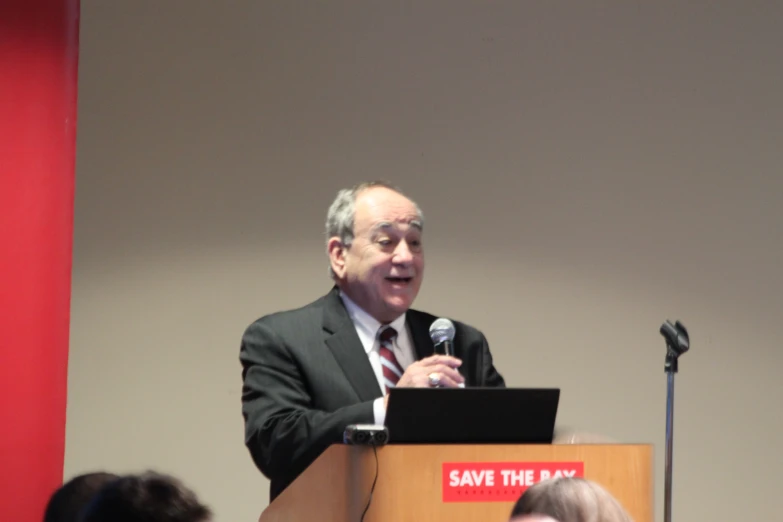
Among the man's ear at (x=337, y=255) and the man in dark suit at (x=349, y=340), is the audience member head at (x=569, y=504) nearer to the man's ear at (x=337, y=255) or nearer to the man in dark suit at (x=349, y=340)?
the man in dark suit at (x=349, y=340)

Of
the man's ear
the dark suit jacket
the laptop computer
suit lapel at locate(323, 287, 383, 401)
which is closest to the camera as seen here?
the laptop computer

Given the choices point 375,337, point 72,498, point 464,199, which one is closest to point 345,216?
point 375,337

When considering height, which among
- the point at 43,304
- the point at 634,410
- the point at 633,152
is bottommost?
the point at 634,410

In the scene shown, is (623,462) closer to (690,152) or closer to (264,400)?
(264,400)

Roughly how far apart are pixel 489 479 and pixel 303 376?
0.80m

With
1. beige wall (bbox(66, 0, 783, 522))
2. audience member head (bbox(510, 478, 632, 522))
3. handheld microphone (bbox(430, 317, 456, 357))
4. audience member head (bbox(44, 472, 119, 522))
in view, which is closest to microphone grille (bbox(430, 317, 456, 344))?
handheld microphone (bbox(430, 317, 456, 357))

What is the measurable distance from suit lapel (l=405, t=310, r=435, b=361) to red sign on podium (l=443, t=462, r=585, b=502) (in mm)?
846

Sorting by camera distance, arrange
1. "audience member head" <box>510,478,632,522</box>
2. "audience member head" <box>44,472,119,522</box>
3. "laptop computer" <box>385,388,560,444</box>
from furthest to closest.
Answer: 1. "laptop computer" <box>385,388,560,444</box>
2. "audience member head" <box>44,472,119,522</box>
3. "audience member head" <box>510,478,632,522</box>

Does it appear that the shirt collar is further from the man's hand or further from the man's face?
the man's hand

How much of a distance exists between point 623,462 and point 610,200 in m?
2.41

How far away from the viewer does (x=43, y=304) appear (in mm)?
3688

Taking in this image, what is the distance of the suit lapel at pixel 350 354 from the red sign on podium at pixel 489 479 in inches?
27.2

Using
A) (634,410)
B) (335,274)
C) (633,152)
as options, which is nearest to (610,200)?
(633,152)

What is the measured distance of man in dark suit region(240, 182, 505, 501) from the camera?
8.75 ft
